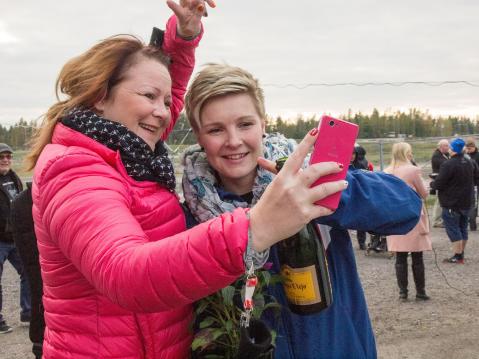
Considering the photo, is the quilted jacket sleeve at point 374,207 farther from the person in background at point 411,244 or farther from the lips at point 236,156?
the person in background at point 411,244

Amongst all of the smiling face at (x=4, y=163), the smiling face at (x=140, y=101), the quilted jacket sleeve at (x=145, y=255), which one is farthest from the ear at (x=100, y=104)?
the smiling face at (x=4, y=163)

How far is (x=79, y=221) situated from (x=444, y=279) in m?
7.32

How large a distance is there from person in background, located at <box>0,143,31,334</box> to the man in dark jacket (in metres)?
6.48

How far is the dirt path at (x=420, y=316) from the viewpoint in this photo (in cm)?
499

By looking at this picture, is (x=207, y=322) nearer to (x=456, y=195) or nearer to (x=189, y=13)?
(x=189, y=13)

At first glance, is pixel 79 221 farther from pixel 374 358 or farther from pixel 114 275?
pixel 374 358

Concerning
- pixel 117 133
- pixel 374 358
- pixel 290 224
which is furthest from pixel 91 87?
pixel 374 358

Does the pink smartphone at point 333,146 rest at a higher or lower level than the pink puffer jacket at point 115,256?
higher

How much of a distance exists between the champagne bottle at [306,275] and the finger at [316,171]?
2.04ft

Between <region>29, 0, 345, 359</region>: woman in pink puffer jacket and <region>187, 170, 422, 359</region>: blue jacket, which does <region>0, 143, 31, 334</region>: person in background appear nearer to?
<region>29, 0, 345, 359</region>: woman in pink puffer jacket

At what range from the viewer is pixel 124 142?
1.58 m

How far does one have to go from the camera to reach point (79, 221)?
116 centimetres

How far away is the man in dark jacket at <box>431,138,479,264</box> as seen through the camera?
841 cm

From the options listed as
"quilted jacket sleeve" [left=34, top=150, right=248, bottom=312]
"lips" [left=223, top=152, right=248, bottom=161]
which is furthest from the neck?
"quilted jacket sleeve" [left=34, top=150, right=248, bottom=312]
